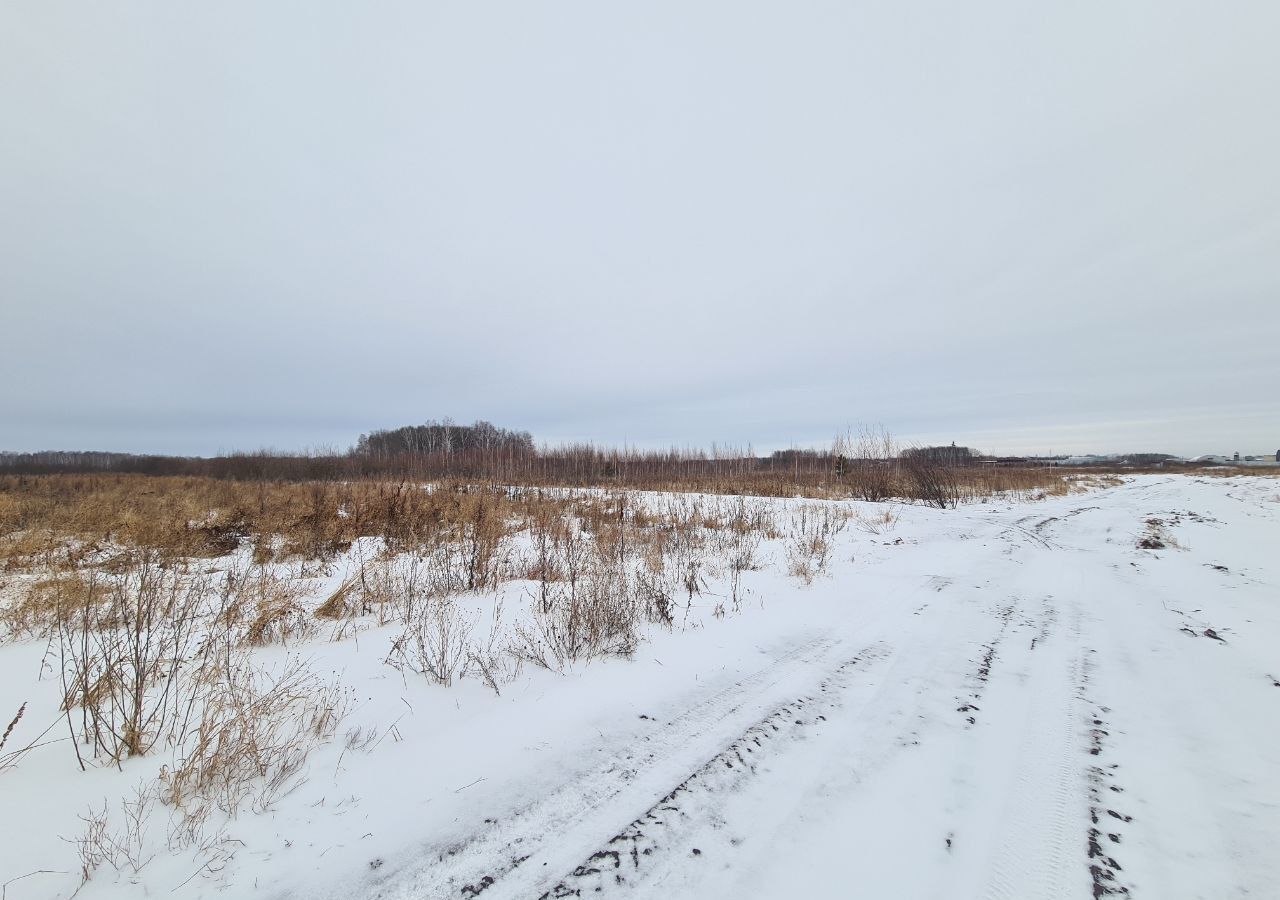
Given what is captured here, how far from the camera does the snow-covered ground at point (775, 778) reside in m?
1.66

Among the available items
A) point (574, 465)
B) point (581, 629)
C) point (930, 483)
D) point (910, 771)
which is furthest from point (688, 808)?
point (574, 465)

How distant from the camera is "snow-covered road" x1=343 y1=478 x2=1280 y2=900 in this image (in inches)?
65.4

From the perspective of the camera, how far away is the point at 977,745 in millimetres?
2354

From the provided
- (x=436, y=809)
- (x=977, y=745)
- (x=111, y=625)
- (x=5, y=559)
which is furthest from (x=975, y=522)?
(x=5, y=559)

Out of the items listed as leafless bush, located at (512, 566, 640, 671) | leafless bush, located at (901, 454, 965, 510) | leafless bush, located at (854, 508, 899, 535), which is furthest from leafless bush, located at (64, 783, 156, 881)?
leafless bush, located at (901, 454, 965, 510)

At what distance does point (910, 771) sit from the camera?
2158 mm

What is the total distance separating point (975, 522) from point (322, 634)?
12876 mm

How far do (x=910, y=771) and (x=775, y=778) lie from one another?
0.60m

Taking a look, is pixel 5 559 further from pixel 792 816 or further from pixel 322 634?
pixel 792 816

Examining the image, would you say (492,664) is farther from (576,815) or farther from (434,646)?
(576,815)

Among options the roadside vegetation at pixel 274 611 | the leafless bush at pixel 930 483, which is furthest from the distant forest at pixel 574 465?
the roadside vegetation at pixel 274 611

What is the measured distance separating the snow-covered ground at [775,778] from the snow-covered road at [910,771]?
0.01m

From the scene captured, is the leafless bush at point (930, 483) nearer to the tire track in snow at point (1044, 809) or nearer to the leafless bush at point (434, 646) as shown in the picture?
the tire track in snow at point (1044, 809)

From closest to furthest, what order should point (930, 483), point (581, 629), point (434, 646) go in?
1. point (434, 646)
2. point (581, 629)
3. point (930, 483)
